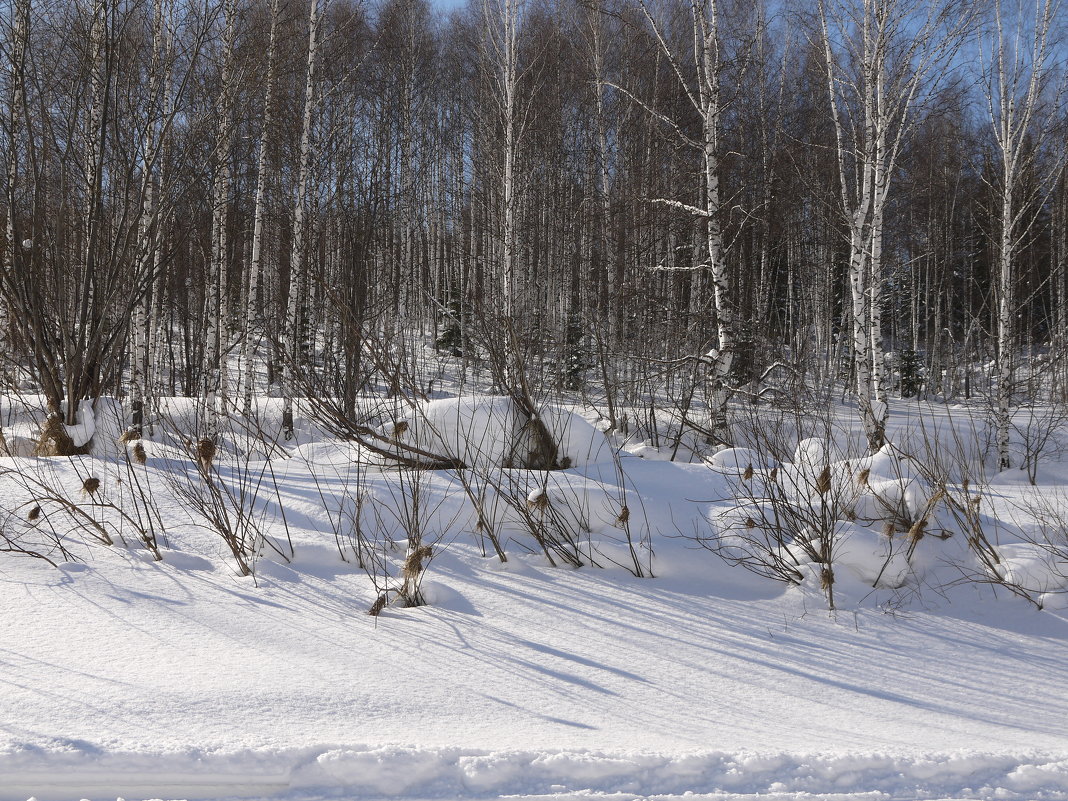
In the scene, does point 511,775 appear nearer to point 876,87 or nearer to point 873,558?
point 873,558

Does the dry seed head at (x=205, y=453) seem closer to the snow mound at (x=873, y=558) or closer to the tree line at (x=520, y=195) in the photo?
the tree line at (x=520, y=195)

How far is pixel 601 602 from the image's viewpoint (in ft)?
12.0

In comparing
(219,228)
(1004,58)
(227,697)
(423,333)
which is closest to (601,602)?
(227,697)

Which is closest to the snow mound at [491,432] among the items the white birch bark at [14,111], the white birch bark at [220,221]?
the white birch bark at [14,111]

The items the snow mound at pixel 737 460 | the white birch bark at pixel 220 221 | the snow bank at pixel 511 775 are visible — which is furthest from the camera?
the white birch bark at pixel 220 221

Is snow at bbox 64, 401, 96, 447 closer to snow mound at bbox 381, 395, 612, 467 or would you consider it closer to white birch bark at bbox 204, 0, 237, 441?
white birch bark at bbox 204, 0, 237, 441

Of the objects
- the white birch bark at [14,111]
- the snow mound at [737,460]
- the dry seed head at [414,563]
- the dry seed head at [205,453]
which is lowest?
the dry seed head at [414,563]

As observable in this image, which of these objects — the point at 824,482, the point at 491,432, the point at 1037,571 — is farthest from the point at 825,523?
the point at 491,432

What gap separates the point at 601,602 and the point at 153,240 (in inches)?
190

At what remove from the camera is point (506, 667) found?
295 cm

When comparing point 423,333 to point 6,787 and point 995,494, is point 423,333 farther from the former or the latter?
point 6,787

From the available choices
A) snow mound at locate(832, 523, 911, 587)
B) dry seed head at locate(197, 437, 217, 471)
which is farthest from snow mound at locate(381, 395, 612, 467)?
snow mound at locate(832, 523, 911, 587)

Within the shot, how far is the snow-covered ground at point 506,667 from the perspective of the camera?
217cm

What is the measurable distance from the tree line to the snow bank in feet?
8.05
